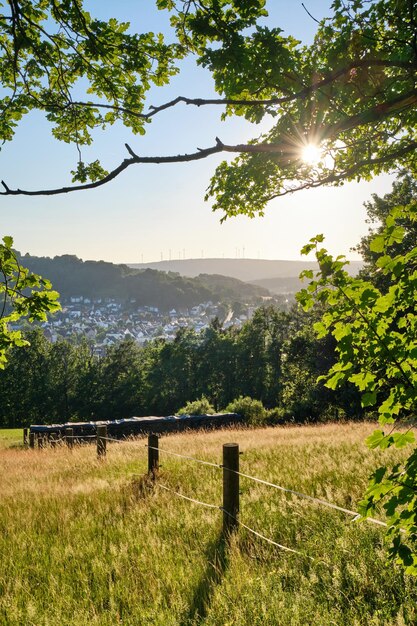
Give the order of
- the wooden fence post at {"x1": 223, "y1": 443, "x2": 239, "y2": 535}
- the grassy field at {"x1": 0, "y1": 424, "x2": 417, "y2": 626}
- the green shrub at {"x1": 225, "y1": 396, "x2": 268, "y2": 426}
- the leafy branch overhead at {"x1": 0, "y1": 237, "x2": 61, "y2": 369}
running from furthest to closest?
the green shrub at {"x1": 225, "y1": 396, "x2": 268, "y2": 426} → the leafy branch overhead at {"x1": 0, "y1": 237, "x2": 61, "y2": 369} → the wooden fence post at {"x1": 223, "y1": 443, "x2": 239, "y2": 535} → the grassy field at {"x1": 0, "y1": 424, "x2": 417, "y2": 626}

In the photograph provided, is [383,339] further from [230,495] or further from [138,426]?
[138,426]

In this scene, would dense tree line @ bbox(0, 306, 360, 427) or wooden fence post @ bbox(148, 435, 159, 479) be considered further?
dense tree line @ bbox(0, 306, 360, 427)

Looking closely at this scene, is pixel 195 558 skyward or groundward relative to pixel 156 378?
skyward

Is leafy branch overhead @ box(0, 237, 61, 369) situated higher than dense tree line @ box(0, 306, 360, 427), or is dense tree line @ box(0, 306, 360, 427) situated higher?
leafy branch overhead @ box(0, 237, 61, 369)

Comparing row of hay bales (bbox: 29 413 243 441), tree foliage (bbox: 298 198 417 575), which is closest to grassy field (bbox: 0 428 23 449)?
row of hay bales (bbox: 29 413 243 441)

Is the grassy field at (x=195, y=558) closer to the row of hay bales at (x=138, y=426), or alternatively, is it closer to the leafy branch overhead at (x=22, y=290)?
the leafy branch overhead at (x=22, y=290)

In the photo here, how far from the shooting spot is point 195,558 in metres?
4.32

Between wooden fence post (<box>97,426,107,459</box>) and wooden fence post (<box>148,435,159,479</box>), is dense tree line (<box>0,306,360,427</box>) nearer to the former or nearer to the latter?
wooden fence post (<box>97,426,107,459</box>)

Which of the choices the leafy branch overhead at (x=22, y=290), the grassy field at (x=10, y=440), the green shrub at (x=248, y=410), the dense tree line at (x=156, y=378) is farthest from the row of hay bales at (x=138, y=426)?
the dense tree line at (x=156, y=378)

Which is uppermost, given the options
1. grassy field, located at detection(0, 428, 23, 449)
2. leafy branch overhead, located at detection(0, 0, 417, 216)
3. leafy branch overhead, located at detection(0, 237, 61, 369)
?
leafy branch overhead, located at detection(0, 0, 417, 216)

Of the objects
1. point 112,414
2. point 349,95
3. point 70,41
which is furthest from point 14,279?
point 112,414

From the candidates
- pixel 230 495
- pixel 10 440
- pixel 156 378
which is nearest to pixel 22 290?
pixel 230 495

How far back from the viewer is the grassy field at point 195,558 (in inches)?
130

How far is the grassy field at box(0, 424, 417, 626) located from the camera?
330 cm
